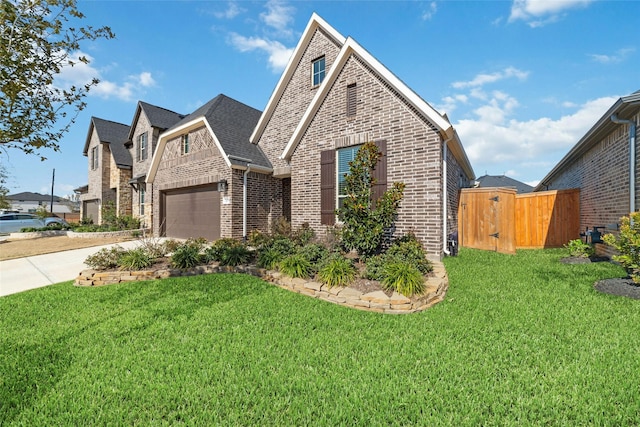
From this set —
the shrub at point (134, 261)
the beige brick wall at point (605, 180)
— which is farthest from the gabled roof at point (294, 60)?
the beige brick wall at point (605, 180)

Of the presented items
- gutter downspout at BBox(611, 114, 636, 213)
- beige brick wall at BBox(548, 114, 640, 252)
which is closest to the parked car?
gutter downspout at BBox(611, 114, 636, 213)

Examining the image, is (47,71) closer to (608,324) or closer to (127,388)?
(127,388)

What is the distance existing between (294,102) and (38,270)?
10764 millimetres

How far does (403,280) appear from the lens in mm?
4566

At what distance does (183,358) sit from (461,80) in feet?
35.4

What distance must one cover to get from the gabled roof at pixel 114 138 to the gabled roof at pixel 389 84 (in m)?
16.8

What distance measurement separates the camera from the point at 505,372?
260cm

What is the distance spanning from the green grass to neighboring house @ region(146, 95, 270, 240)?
6.84m

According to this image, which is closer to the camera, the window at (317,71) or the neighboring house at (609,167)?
the neighboring house at (609,167)

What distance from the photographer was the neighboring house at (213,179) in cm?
1130

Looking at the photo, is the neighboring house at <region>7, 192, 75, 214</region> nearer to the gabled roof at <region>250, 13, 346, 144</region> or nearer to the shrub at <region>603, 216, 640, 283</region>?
the gabled roof at <region>250, 13, 346, 144</region>

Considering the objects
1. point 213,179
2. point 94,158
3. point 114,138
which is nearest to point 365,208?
point 213,179

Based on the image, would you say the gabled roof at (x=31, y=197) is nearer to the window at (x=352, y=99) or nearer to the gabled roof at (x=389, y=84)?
the gabled roof at (x=389, y=84)

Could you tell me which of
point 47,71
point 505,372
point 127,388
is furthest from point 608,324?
point 47,71
